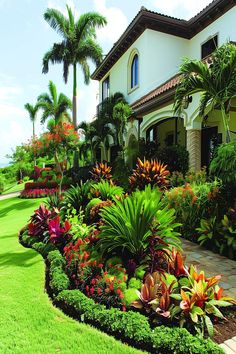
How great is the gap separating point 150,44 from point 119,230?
1333 cm

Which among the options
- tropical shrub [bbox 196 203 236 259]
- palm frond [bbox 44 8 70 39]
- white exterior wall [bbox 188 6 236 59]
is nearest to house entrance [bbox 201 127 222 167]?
white exterior wall [bbox 188 6 236 59]

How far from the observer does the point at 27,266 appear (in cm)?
522

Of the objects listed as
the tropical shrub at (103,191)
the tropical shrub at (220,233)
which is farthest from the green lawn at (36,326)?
the tropical shrub at (103,191)

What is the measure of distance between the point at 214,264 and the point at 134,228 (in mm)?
1792

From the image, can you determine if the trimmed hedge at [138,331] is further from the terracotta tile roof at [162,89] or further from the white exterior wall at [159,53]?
the white exterior wall at [159,53]

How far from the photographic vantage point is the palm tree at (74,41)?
23.3 meters

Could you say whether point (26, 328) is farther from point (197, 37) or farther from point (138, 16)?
point (197, 37)

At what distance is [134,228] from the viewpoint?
14.6ft

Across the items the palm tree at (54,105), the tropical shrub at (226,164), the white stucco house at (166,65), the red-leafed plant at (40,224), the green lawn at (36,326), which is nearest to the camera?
the green lawn at (36,326)

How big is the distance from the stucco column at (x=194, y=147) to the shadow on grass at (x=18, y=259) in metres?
6.87

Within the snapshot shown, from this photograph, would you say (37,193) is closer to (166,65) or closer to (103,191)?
(103,191)

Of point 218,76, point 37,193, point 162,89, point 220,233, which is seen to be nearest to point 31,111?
point 37,193

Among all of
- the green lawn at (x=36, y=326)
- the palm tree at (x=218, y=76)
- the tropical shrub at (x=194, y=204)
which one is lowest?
the green lawn at (x=36, y=326)

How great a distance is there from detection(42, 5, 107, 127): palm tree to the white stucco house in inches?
214
